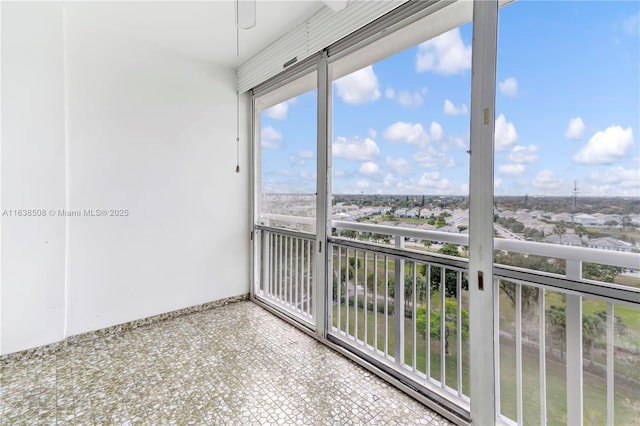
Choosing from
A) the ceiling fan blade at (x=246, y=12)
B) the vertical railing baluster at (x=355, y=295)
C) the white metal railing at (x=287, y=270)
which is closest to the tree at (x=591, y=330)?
Result: the vertical railing baluster at (x=355, y=295)

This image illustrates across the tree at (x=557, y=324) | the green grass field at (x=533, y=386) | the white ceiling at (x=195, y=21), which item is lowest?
the green grass field at (x=533, y=386)

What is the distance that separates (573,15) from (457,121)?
2.01ft

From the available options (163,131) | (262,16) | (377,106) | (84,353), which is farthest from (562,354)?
(163,131)

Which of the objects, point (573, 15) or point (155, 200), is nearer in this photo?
point (573, 15)

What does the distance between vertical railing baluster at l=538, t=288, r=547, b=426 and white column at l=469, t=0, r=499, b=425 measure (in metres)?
0.23

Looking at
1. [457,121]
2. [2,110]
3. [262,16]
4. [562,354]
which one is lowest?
[562,354]

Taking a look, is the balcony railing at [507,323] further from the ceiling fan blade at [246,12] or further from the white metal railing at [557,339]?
the ceiling fan blade at [246,12]

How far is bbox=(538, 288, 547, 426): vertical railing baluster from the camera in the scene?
138 cm

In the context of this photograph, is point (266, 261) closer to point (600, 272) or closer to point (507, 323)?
point (507, 323)

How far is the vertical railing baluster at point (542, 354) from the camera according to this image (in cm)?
138

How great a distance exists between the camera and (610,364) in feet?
3.91

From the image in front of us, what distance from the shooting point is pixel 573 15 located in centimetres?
121

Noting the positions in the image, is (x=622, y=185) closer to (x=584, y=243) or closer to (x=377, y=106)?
(x=584, y=243)

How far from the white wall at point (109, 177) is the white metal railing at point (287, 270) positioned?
0.32 meters
